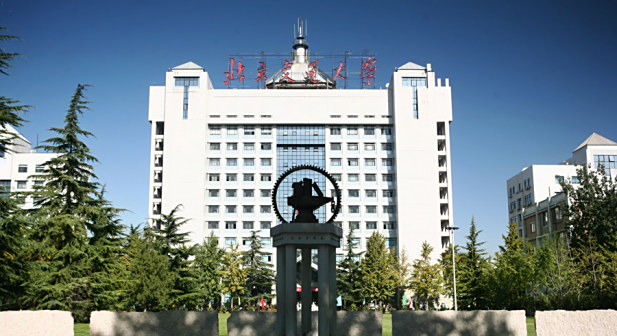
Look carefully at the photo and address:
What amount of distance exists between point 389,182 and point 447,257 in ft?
62.1

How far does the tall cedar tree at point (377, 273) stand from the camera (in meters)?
60.9

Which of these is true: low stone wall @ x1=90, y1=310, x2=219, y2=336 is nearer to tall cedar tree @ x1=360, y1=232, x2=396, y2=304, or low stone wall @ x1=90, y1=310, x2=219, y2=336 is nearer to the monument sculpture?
the monument sculpture

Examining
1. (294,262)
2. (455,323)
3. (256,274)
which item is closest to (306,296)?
(294,262)

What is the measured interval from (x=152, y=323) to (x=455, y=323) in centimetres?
1108

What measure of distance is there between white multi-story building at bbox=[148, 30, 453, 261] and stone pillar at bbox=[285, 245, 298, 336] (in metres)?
59.1

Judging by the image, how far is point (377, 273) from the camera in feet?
201

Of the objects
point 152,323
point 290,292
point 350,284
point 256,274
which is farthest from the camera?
point 256,274

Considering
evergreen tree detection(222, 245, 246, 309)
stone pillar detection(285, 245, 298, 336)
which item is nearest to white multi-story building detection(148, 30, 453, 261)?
evergreen tree detection(222, 245, 246, 309)

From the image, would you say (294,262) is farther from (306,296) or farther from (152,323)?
(152,323)

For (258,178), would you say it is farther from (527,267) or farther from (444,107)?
(527,267)

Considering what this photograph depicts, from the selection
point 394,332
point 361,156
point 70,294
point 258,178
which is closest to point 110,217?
point 70,294

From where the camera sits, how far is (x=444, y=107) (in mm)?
76250

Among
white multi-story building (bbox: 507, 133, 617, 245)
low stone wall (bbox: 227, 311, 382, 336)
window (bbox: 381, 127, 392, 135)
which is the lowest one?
low stone wall (bbox: 227, 311, 382, 336)

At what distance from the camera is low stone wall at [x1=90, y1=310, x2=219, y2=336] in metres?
20.2
